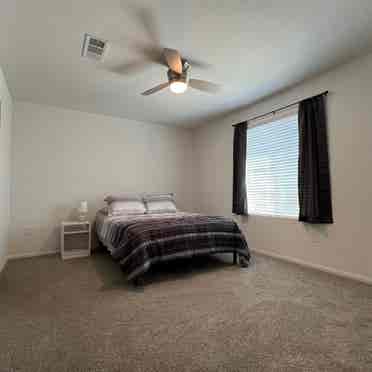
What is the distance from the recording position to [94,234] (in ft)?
13.6

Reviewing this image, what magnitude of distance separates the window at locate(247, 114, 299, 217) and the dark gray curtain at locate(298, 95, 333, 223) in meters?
0.21

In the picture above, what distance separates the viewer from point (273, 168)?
3.57m

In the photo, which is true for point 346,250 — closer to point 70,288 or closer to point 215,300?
point 215,300

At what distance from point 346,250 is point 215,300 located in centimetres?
173

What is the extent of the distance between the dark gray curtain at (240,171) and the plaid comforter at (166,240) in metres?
0.93

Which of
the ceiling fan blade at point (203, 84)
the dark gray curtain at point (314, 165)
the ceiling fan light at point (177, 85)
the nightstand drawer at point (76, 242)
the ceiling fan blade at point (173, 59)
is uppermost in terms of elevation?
the ceiling fan blade at point (173, 59)

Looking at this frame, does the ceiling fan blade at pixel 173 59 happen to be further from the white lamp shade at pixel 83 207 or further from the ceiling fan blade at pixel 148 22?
the white lamp shade at pixel 83 207

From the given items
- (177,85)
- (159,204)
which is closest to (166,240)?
(159,204)

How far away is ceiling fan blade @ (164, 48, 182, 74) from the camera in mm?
2205

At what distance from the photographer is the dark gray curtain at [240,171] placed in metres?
3.96

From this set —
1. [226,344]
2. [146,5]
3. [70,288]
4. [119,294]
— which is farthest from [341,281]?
[146,5]

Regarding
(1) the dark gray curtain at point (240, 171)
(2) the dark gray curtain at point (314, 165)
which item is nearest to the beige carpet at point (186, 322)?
(2) the dark gray curtain at point (314, 165)

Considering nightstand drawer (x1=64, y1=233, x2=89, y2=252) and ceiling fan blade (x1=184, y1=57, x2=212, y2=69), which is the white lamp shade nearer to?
nightstand drawer (x1=64, y1=233, x2=89, y2=252)

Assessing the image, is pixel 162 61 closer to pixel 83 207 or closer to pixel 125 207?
pixel 125 207
